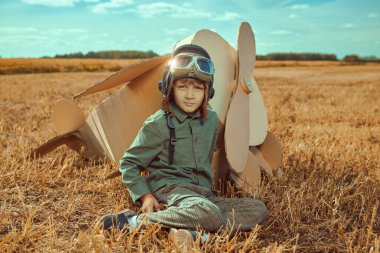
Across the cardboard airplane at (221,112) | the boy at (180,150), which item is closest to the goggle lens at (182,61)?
the boy at (180,150)

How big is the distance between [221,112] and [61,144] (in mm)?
1672

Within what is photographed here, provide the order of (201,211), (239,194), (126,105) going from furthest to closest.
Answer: (126,105) → (239,194) → (201,211)

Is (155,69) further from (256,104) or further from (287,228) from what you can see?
(287,228)

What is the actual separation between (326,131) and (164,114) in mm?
3579

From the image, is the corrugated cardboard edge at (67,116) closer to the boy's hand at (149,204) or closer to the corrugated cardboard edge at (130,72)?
the corrugated cardboard edge at (130,72)

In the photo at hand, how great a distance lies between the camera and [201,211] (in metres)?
2.52

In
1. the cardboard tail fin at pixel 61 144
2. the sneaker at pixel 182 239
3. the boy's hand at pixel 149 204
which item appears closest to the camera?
the sneaker at pixel 182 239

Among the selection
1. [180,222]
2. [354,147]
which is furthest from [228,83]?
[354,147]

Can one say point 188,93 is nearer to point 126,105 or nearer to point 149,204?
point 149,204

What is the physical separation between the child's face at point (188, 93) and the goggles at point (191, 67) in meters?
0.07

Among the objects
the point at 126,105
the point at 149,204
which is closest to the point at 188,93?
the point at 149,204

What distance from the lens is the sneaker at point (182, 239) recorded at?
89.6 inches

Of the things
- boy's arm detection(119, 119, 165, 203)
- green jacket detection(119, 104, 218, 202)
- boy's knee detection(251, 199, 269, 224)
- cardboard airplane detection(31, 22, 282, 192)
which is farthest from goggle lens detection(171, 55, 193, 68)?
boy's knee detection(251, 199, 269, 224)

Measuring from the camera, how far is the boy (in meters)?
2.79
